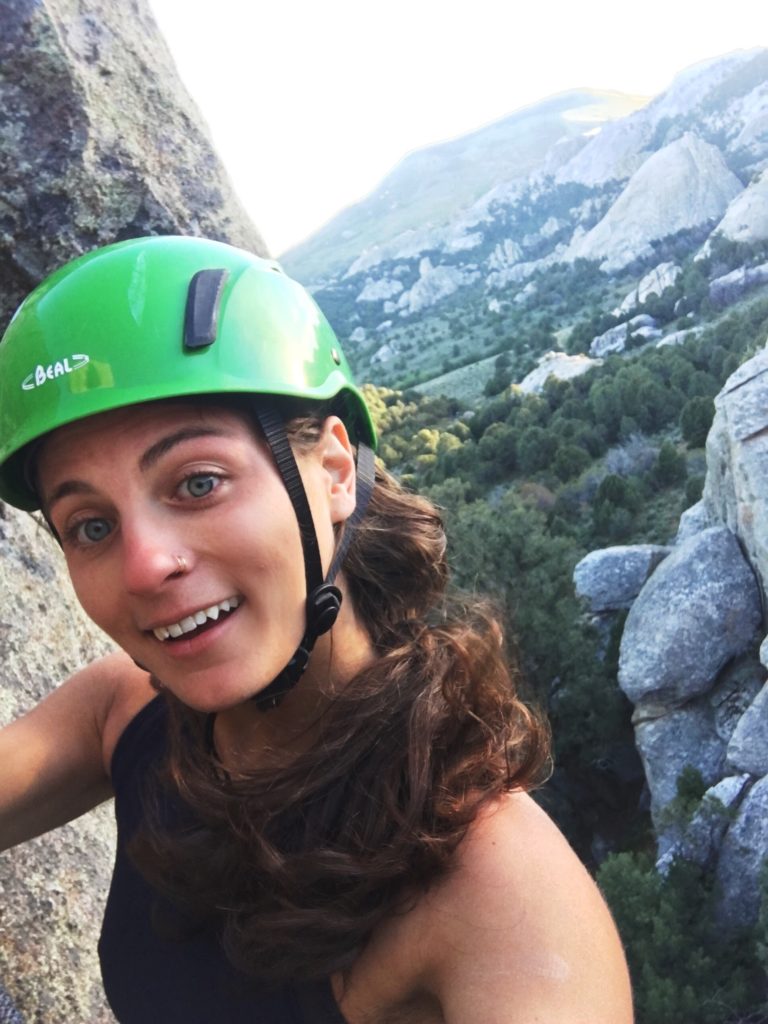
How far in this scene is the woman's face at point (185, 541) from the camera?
4.30 feet

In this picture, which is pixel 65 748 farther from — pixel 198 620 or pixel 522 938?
pixel 522 938

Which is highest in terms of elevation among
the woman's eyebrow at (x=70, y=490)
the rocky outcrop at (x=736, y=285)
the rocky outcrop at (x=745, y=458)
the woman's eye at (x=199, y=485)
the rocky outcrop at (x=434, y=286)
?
the woman's eyebrow at (x=70, y=490)

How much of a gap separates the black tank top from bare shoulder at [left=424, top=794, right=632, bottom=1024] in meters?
0.24

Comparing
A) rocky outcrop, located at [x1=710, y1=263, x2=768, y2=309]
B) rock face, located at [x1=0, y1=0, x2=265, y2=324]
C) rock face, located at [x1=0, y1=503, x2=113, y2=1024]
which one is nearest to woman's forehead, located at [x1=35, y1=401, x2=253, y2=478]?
rock face, located at [x1=0, y1=503, x2=113, y2=1024]

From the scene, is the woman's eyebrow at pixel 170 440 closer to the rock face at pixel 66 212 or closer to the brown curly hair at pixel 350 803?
the brown curly hair at pixel 350 803

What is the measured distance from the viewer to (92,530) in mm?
1397

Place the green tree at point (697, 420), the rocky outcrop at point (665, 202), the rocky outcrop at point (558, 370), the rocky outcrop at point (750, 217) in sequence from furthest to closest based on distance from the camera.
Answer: the rocky outcrop at point (665, 202) → the rocky outcrop at point (750, 217) → the rocky outcrop at point (558, 370) → the green tree at point (697, 420)

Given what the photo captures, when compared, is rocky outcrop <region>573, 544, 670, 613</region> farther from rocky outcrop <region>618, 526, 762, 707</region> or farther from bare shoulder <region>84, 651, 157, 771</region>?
bare shoulder <region>84, 651, 157, 771</region>

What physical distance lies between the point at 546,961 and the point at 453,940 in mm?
134

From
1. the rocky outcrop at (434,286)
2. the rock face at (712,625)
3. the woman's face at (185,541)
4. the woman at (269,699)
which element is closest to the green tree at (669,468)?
the rock face at (712,625)

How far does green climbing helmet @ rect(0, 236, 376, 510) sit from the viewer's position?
1.39 metres

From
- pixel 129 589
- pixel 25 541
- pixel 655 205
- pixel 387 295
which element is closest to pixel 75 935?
pixel 25 541

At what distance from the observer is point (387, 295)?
112m

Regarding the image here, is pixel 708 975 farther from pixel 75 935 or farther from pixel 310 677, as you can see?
pixel 310 677
